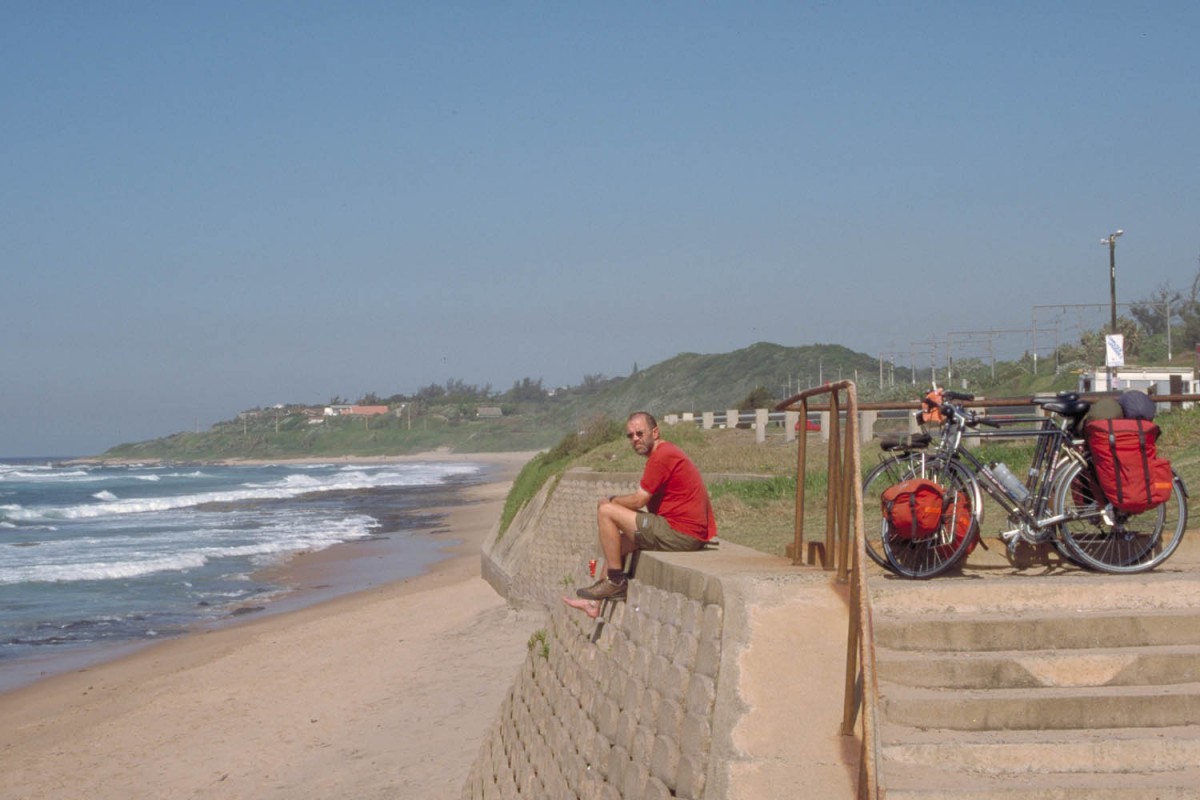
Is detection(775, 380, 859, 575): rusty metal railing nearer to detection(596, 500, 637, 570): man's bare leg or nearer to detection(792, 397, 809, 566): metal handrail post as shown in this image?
detection(792, 397, 809, 566): metal handrail post

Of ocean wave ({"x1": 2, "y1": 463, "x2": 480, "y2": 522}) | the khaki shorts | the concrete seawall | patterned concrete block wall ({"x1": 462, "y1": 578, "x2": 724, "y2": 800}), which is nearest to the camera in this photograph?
the concrete seawall

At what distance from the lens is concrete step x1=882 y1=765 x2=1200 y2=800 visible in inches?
188

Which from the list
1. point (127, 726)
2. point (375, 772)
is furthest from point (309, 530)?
point (375, 772)

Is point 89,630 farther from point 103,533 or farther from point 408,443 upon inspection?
point 408,443

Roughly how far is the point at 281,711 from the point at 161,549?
20644mm

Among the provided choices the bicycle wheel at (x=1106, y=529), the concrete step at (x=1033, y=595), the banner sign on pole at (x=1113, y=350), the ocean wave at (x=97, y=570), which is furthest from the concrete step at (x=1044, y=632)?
the ocean wave at (x=97, y=570)

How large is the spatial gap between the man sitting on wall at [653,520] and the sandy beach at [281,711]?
135 inches

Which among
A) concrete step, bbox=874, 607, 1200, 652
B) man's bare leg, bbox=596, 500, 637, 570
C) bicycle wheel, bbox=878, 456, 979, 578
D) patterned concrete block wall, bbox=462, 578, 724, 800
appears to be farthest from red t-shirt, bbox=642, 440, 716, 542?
concrete step, bbox=874, 607, 1200, 652

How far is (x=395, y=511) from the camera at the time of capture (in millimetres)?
48781

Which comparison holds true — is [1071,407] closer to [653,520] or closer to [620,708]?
[653,520]

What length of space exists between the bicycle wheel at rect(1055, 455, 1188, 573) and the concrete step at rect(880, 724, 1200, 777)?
231 cm

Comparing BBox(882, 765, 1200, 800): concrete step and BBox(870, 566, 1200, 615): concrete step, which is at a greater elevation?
BBox(870, 566, 1200, 615): concrete step

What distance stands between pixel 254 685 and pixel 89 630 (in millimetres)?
6447

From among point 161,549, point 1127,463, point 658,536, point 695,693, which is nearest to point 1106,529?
point 1127,463
